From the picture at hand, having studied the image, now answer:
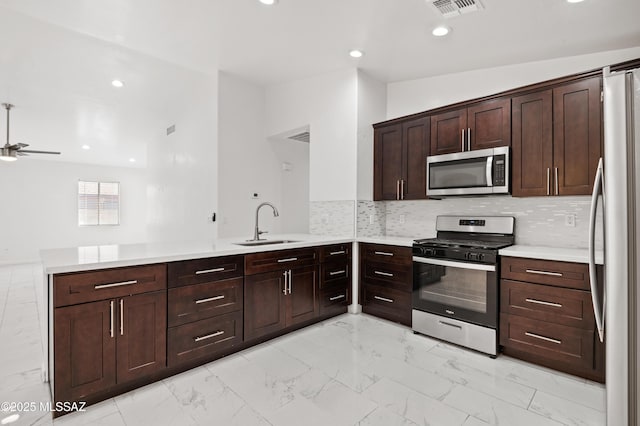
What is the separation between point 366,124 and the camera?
393cm

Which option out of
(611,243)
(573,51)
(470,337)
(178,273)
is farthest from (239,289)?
(573,51)

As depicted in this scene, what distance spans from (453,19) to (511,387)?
2.83 metres

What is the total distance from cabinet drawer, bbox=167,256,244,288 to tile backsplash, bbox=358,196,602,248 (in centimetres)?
169

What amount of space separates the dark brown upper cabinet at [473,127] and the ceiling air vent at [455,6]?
90 centimetres

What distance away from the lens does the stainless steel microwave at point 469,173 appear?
294cm

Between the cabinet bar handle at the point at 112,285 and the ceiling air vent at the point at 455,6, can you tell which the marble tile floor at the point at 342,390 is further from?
the ceiling air vent at the point at 455,6

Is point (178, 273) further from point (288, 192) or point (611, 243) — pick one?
point (288, 192)

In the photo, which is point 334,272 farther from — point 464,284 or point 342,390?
point 342,390

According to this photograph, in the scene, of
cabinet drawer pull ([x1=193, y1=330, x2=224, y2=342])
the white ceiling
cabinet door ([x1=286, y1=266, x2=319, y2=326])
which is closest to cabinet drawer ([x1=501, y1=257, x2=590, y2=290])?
cabinet door ([x1=286, y1=266, x2=319, y2=326])

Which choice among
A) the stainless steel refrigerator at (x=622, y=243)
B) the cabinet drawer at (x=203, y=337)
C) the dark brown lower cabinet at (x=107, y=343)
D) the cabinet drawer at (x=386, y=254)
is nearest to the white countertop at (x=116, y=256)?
the dark brown lower cabinet at (x=107, y=343)

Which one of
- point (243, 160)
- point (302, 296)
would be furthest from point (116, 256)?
point (243, 160)

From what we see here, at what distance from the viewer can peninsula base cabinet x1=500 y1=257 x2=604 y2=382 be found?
2291 millimetres

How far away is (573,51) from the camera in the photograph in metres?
2.90

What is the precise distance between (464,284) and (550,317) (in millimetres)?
641
